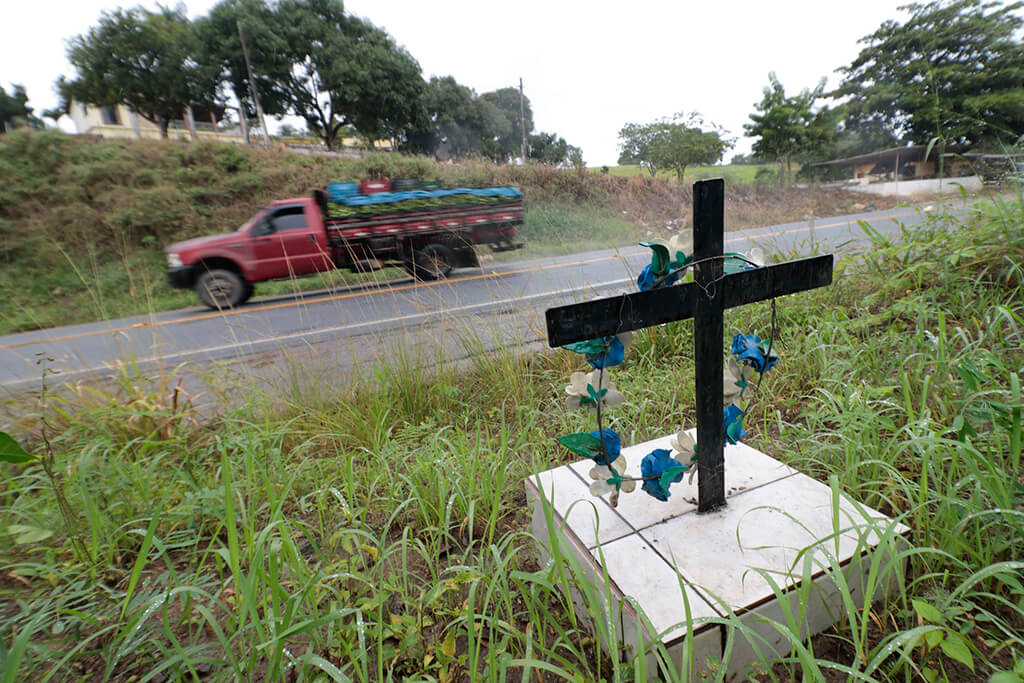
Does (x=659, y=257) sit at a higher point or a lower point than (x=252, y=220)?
lower

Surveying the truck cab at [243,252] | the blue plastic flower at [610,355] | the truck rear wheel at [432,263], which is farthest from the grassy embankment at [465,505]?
the truck cab at [243,252]

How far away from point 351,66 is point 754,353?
330 inches

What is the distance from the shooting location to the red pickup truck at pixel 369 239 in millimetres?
2848

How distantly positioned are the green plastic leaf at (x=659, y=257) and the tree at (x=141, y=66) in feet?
34.0

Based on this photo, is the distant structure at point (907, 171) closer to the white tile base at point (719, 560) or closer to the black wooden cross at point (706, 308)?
the black wooden cross at point (706, 308)

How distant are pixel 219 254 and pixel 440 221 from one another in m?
3.12

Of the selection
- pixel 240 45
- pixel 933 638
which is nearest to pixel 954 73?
pixel 933 638

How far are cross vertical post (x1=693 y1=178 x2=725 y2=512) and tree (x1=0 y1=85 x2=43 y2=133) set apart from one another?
34.2 ft

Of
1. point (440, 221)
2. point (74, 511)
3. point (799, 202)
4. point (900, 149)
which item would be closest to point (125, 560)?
point (74, 511)

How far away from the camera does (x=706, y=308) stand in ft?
3.14

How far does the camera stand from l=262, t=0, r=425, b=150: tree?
6.07 metres

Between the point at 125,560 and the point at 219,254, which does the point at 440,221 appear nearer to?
the point at 125,560

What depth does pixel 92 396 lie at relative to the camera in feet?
6.56

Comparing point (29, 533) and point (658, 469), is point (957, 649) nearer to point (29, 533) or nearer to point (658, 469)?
point (658, 469)
